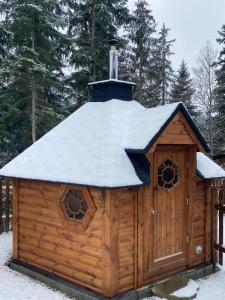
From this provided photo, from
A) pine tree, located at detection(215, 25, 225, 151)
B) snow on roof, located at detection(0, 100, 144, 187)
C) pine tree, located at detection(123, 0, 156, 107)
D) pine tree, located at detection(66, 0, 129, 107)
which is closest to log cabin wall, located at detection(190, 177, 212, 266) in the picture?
snow on roof, located at detection(0, 100, 144, 187)

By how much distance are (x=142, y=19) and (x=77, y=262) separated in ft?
63.7

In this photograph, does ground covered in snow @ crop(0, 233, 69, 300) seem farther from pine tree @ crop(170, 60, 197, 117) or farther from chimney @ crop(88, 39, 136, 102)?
pine tree @ crop(170, 60, 197, 117)

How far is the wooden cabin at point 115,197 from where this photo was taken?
583 centimetres

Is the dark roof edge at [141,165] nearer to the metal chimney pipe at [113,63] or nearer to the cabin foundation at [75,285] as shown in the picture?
the cabin foundation at [75,285]

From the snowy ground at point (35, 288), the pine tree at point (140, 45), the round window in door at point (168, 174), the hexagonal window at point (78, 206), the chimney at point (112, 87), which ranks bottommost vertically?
the snowy ground at point (35, 288)

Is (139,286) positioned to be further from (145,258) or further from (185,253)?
(185,253)

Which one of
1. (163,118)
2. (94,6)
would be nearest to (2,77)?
(94,6)

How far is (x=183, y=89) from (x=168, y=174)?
2019 cm

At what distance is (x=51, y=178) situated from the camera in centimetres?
634

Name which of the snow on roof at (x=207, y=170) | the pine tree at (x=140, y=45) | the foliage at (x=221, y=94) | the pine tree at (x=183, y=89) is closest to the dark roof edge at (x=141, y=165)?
the snow on roof at (x=207, y=170)

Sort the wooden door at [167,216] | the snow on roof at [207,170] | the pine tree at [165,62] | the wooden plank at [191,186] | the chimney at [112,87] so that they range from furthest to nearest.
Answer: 1. the pine tree at [165,62]
2. the chimney at [112,87]
3. the snow on roof at [207,170]
4. the wooden plank at [191,186]
5. the wooden door at [167,216]

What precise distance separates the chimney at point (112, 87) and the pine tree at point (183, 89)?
707 inches

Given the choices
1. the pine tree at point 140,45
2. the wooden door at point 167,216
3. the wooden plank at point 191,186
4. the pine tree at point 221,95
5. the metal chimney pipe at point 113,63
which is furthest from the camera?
the pine tree at point 140,45

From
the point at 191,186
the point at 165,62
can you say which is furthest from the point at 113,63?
the point at 165,62
